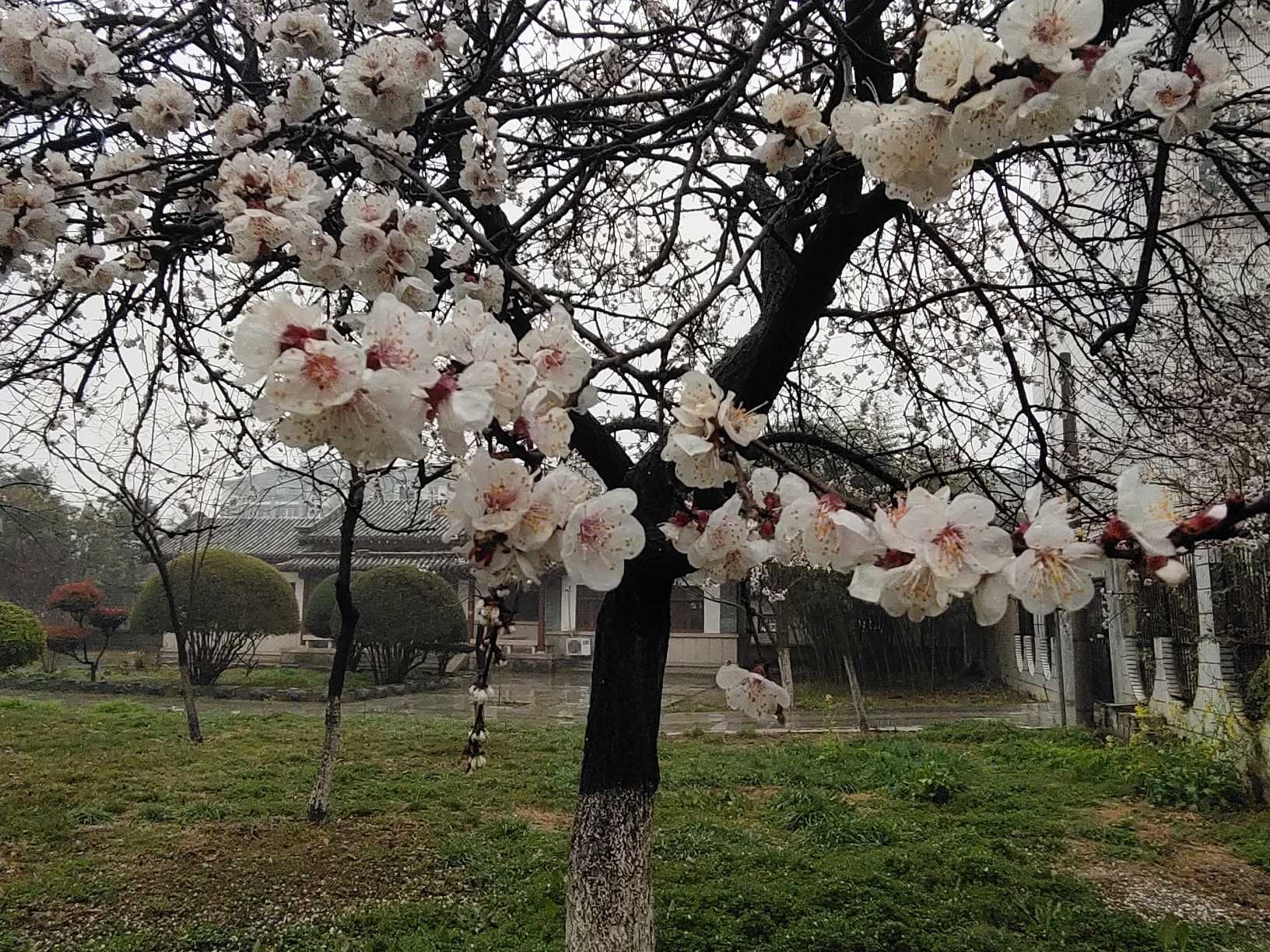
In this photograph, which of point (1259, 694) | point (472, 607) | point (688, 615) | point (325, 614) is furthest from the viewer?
point (688, 615)

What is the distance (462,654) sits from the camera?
58.9 ft

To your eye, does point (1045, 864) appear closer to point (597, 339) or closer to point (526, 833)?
point (526, 833)

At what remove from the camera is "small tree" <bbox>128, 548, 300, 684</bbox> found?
43.5ft

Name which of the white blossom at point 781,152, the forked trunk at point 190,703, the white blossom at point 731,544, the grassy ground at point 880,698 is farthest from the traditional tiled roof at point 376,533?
the white blossom at point 731,544

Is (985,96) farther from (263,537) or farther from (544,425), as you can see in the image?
(263,537)

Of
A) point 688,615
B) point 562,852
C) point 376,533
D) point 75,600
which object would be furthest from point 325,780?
point 688,615

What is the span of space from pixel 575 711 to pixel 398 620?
4178 millimetres

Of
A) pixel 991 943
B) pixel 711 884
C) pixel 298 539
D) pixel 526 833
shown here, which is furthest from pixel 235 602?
pixel 991 943

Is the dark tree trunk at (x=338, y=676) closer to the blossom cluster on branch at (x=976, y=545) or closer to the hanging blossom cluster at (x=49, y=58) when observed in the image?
the hanging blossom cluster at (x=49, y=58)

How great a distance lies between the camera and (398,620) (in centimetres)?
1420

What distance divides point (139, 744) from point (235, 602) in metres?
6.89

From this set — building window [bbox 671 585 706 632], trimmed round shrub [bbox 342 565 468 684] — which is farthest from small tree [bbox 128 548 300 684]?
building window [bbox 671 585 706 632]

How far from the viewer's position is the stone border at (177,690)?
487 inches

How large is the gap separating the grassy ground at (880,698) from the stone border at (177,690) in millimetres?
4712
